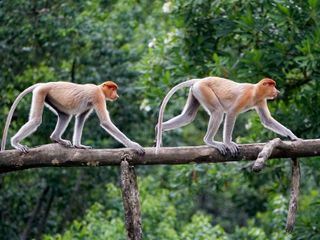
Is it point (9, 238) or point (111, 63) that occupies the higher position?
point (111, 63)

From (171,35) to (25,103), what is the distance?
2397 millimetres

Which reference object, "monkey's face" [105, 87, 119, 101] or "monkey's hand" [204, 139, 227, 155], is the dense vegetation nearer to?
"monkey's hand" [204, 139, 227, 155]

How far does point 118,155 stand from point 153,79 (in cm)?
430

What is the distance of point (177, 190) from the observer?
38.7ft

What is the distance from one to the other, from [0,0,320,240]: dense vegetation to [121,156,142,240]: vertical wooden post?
3226mm

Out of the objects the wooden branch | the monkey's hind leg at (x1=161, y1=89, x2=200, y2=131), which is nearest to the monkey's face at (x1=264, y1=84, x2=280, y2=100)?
the monkey's hind leg at (x1=161, y1=89, x2=200, y2=131)

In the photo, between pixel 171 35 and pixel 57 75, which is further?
pixel 57 75

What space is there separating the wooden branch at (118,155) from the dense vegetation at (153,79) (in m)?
2.47

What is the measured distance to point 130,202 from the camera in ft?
21.3

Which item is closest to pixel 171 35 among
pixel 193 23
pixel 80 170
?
pixel 193 23

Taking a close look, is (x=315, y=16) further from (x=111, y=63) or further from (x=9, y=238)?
(x=9, y=238)

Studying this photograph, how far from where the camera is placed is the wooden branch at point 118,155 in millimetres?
6668

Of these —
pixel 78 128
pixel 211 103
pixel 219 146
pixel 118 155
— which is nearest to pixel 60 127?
pixel 78 128

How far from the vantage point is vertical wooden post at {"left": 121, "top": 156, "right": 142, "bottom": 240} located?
644 cm
